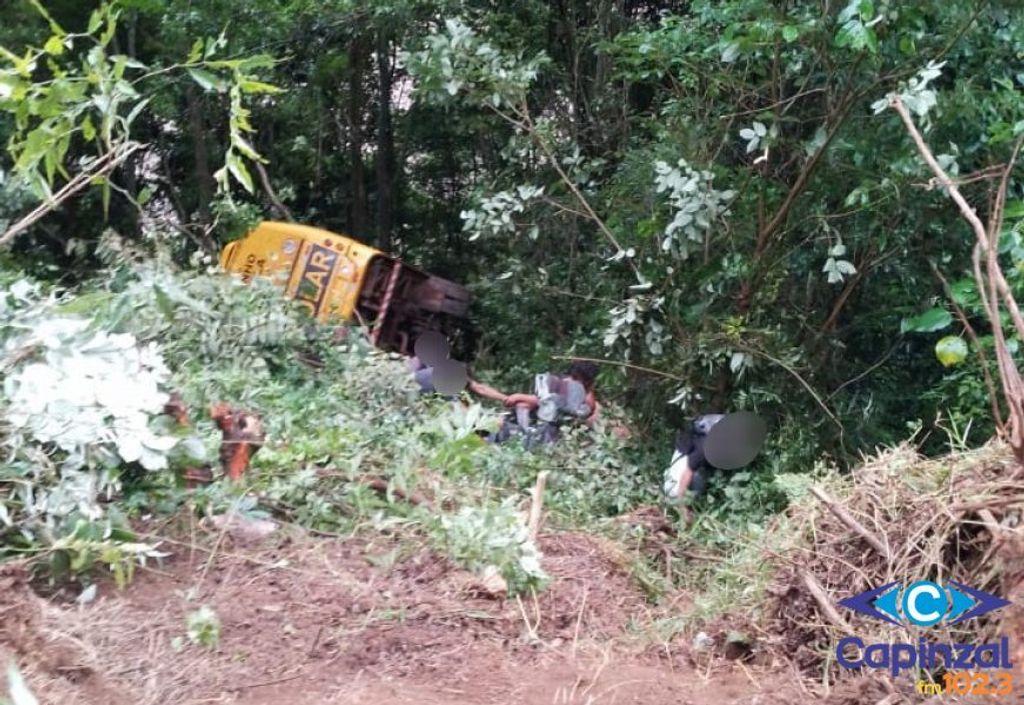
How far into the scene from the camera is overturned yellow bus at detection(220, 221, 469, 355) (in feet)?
33.6

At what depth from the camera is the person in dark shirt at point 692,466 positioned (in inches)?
291

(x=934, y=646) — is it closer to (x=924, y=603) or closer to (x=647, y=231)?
(x=924, y=603)

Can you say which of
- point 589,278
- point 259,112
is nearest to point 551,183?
point 589,278

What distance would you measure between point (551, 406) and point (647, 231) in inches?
67.5

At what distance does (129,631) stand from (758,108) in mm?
5105

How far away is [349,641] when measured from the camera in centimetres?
415

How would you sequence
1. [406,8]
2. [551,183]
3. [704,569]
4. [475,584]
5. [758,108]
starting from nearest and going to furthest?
[475,584], [704,569], [758,108], [551,183], [406,8]

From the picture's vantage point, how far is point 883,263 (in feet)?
23.5

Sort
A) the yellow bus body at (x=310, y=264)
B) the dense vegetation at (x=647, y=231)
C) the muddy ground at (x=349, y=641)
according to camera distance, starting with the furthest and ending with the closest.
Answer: the yellow bus body at (x=310, y=264) < the dense vegetation at (x=647, y=231) < the muddy ground at (x=349, y=641)

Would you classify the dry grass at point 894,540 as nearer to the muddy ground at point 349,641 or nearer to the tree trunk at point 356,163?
the muddy ground at point 349,641

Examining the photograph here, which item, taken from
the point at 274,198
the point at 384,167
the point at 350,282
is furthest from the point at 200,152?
the point at 350,282

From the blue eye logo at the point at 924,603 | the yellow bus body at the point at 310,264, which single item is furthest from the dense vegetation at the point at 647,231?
the blue eye logo at the point at 924,603

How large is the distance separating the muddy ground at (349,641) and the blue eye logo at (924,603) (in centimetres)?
32

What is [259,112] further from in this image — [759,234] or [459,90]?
[759,234]
